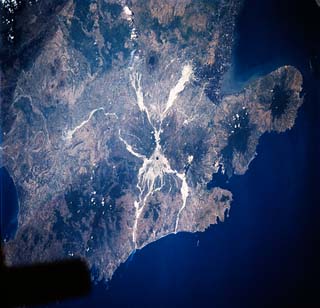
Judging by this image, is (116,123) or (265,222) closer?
(116,123)

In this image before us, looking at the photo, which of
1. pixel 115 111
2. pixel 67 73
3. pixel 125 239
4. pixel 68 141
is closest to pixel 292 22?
pixel 115 111

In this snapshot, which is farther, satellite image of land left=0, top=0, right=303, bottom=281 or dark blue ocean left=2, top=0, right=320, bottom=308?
dark blue ocean left=2, top=0, right=320, bottom=308

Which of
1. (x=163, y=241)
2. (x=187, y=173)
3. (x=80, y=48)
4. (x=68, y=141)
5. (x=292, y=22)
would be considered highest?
(x=292, y=22)

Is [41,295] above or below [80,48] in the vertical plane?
below

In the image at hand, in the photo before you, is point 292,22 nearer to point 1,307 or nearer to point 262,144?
point 262,144
